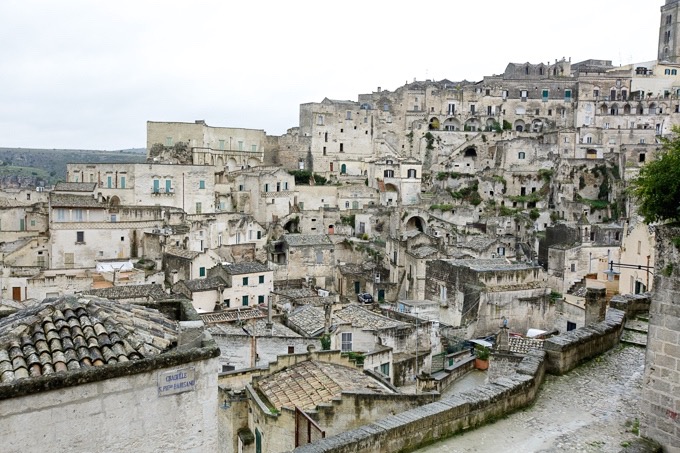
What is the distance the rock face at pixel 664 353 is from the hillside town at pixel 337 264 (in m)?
0.03

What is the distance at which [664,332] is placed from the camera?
723 centimetres

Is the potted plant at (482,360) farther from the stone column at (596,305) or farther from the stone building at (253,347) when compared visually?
the stone column at (596,305)

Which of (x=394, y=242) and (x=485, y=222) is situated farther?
(x=485, y=222)

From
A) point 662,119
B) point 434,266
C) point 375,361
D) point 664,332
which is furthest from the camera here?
point 662,119

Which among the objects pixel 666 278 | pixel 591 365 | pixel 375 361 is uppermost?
pixel 666 278

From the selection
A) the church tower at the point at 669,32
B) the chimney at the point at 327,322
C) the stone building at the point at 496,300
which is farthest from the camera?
the church tower at the point at 669,32

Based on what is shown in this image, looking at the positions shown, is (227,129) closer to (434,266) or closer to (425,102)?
(425,102)

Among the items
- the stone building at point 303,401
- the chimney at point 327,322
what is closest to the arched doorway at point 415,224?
the chimney at point 327,322

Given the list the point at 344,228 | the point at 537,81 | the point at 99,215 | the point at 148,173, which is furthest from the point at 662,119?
the point at 99,215

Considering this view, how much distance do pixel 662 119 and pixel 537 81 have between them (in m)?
14.9

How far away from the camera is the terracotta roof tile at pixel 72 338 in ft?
19.3

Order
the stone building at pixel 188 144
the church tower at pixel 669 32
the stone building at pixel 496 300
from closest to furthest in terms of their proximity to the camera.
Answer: the stone building at pixel 496 300, the stone building at pixel 188 144, the church tower at pixel 669 32

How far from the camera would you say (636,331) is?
41.1 ft

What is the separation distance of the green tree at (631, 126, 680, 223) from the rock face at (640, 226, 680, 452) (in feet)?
0.96
